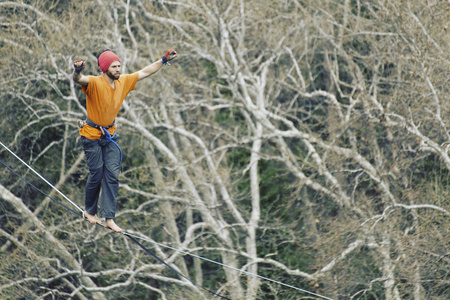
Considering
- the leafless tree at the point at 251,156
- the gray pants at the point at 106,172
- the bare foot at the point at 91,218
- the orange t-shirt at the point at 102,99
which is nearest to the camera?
the orange t-shirt at the point at 102,99

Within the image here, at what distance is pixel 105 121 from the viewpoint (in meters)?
5.76

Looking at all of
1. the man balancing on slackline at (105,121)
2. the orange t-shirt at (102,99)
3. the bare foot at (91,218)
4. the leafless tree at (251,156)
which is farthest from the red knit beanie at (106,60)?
the leafless tree at (251,156)

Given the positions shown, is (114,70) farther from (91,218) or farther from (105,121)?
(91,218)

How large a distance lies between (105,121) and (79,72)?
75 centimetres

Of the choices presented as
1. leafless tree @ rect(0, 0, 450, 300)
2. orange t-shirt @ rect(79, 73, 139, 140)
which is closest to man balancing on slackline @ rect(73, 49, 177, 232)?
orange t-shirt @ rect(79, 73, 139, 140)

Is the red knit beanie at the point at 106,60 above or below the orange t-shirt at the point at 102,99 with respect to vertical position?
above

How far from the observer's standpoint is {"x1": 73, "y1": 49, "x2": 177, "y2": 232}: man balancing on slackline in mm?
5473

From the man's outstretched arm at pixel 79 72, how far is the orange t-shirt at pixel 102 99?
0.08 metres

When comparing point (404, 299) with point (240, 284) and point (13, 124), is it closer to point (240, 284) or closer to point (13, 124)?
point (240, 284)

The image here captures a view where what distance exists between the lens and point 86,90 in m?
5.48

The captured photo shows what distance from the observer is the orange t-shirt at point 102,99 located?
5.51m

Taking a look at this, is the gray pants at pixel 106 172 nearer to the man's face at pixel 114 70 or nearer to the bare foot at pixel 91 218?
the bare foot at pixel 91 218

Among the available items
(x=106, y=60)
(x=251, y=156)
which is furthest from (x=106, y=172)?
(x=251, y=156)

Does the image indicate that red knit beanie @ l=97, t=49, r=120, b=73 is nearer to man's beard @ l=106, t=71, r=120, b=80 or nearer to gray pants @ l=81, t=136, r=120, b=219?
man's beard @ l=106, t=71, r=120, b=80
